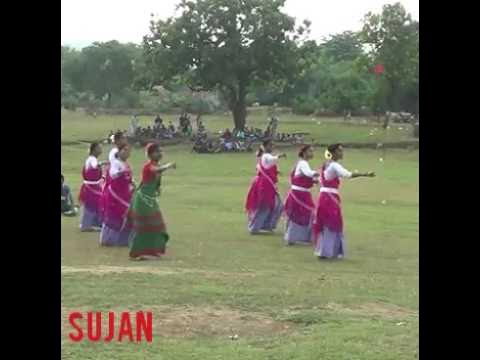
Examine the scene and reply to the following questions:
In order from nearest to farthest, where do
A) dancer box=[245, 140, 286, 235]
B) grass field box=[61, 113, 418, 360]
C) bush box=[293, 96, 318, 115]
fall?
grass field box=[61, 113, 418, 360] < dancer box=[245, 140, 286, 235] < bush box=[293, 96, 318, 115]

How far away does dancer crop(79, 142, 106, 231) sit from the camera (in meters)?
15.2

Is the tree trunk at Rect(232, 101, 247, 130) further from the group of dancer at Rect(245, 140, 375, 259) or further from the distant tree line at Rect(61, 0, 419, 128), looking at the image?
the group of dancer at Rect(245, 140, 375, 259)

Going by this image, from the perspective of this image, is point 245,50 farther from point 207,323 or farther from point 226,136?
point 207,323

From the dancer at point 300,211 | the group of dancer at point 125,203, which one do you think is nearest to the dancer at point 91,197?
the group of dancer at point 125,203

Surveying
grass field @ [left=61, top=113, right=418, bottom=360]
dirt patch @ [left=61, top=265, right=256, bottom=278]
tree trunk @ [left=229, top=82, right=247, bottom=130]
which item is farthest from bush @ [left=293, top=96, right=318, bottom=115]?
dirt patch @ [left=61, top=265, right=256, bottom=278]

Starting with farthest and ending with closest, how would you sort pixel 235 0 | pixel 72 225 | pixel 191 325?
1. pixel 235 0
2. pixel 72 225
3. pixel 191 325

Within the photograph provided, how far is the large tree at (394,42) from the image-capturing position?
40938mm

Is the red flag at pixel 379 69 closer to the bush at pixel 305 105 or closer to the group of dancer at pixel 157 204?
the bush at pixel 305 105

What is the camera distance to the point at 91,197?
604 inches

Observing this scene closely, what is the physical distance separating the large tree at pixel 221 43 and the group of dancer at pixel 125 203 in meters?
25.2
